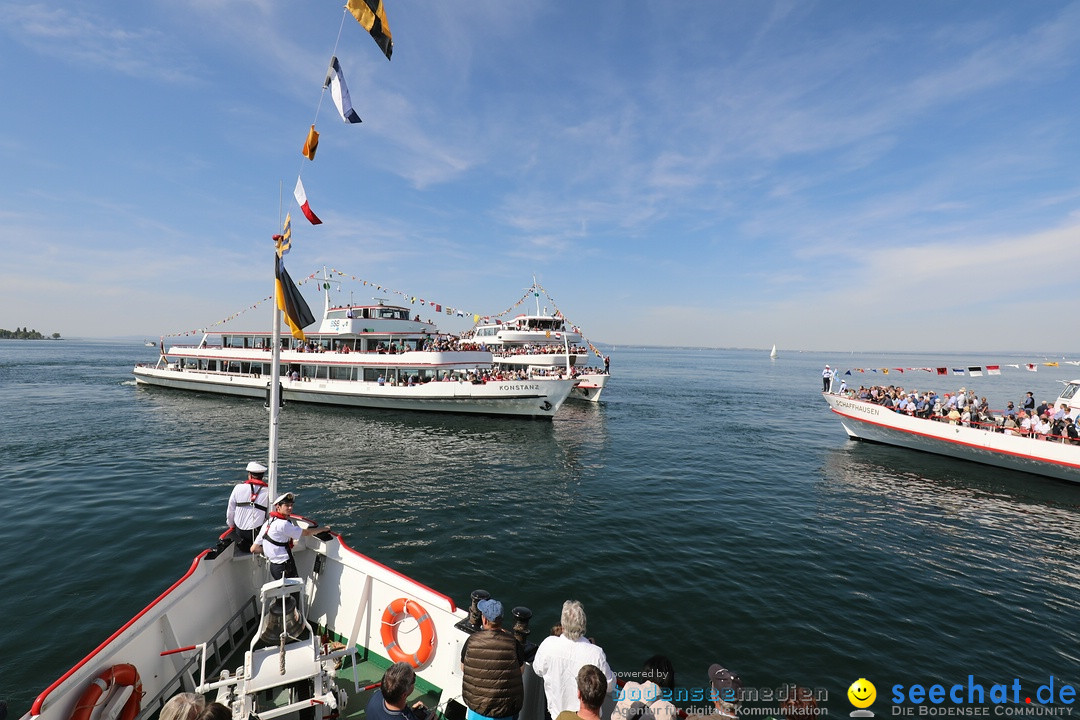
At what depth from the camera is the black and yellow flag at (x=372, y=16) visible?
7.21 m

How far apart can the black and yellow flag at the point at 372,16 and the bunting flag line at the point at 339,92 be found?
108 cm

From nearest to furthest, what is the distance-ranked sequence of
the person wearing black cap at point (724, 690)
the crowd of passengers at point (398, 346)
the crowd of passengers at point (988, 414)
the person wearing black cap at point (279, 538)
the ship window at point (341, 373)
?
1. the person wearing black cap at point (724, 690)
2. the person wearing black cap at point (279, 538)
3. the crowd of passengers at point (988, 414)
4. the crowd of passengers at point (398, 346)
5. the ship window at point (341, 373)

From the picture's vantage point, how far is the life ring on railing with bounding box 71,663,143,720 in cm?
452

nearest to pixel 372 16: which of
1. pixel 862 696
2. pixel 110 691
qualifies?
pixel 110 691

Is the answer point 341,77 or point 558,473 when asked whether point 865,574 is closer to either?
point 558,473

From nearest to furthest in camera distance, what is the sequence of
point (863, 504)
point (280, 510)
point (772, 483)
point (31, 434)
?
1. point (280, 510)
2. point (863, 504)
3. point (772, 483)
4. point (31, 434)

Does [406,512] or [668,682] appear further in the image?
[406,512]

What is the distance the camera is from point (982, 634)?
841 cm

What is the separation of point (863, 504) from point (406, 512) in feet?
50.9

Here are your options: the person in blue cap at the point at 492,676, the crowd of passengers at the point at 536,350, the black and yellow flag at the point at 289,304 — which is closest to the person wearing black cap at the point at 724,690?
→ the person in blue cap at the point at 492,676

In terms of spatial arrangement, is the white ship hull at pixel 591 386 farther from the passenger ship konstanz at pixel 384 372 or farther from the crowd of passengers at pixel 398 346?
the crowd of passengers at pixel 398 346

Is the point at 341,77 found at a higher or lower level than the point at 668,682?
higher

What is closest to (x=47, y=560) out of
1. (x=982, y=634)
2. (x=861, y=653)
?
(x=861, y=653)

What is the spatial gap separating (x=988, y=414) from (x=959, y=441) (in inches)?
89.6
